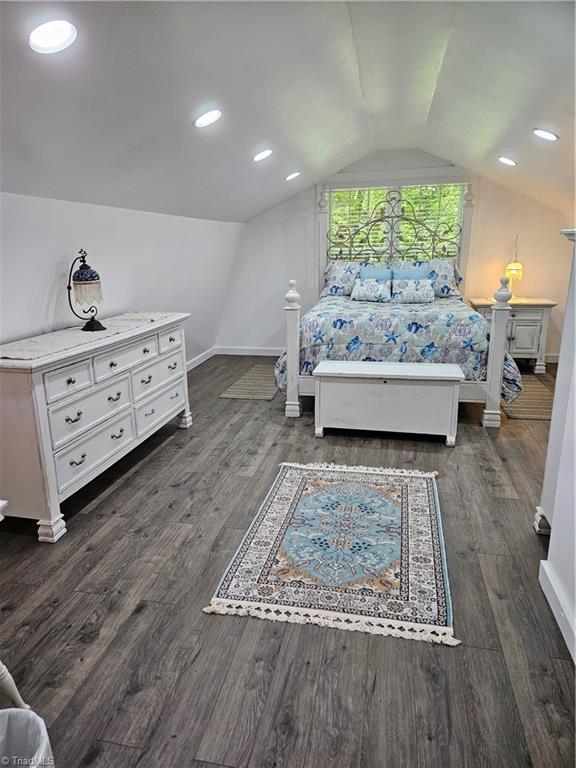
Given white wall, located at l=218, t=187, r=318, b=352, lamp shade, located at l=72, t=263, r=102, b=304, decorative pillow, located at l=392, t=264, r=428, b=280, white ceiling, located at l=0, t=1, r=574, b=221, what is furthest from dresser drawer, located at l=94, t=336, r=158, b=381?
white wall, located at l=218, t=187, r=318, b=352

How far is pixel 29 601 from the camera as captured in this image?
196 cm

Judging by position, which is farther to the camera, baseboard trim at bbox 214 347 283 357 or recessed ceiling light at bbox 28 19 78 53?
baseboard trim at bbox 214 347 283 357

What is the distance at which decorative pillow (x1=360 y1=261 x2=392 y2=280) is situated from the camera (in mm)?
4973

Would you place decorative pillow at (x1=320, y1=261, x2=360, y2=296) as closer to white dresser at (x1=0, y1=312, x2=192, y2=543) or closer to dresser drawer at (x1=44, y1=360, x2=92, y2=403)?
white dresser at (x1=0, y1=312, x2=192, y2=543)

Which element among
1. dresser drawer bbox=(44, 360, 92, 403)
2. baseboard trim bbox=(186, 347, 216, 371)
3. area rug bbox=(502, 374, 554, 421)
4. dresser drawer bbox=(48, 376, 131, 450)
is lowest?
area rug bbox=(502, 374, 554, 421)

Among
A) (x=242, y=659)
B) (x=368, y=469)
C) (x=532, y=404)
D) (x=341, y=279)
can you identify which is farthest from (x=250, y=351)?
(x=242, y=659)

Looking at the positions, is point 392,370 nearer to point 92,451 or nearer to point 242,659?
point 92,451

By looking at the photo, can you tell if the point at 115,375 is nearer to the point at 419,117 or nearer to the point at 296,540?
the point at 296,540

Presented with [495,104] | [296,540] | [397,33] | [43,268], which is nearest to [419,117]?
[495,104]

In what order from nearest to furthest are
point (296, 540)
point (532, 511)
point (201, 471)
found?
point (296, 540), point (532, 511), point (201, 471)

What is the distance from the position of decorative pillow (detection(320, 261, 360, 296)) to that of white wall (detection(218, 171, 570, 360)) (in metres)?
0.56

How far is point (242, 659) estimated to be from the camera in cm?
169

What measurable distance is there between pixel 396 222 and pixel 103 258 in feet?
11.4

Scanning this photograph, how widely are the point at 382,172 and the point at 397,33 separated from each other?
307cm
